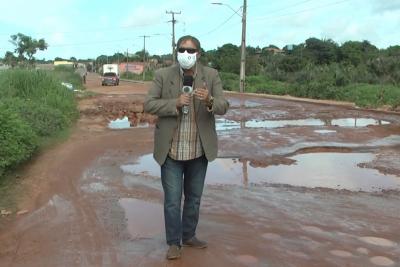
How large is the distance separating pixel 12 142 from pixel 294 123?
10.8 meters

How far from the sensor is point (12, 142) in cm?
896

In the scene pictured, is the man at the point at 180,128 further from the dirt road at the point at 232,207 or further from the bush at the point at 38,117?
the bush at the point at 38,117

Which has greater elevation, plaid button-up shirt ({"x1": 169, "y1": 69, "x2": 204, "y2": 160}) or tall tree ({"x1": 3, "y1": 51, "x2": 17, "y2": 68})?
tall tree ({"x1": 3, "y1": 51, "x2": 17, "y2": 68})

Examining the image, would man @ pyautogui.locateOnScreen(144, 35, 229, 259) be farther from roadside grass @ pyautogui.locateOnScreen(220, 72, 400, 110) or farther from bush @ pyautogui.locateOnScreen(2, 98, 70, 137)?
roadside grass @ pyautogui.locateOnScreen(220, 72, 400, 110)

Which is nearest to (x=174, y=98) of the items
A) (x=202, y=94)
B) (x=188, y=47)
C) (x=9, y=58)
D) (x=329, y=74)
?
(x=202, y=94)

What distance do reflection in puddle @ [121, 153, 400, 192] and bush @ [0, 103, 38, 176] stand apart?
182cm

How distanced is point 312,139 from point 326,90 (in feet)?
69.9

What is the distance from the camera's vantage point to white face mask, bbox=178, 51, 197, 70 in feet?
14.8

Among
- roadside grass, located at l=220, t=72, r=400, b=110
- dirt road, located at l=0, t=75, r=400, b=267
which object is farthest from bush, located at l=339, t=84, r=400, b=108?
dirt road, located at l=0, t=75, r=400, b=267

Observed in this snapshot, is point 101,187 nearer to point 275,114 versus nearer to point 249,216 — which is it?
point 249,216

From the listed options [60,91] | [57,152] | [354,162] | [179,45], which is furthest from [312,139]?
[60,91]

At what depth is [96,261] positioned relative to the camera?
15.5ft

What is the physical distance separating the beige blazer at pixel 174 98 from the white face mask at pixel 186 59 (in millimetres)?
172

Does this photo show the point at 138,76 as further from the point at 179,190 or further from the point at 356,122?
the point at 179,190
